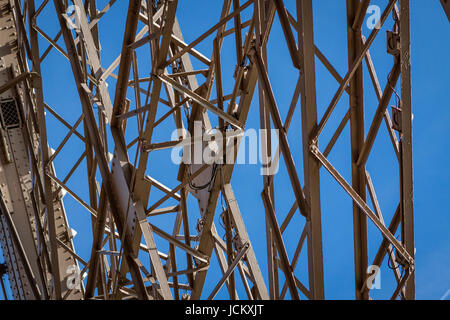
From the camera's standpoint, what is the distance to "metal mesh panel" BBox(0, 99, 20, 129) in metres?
14.7

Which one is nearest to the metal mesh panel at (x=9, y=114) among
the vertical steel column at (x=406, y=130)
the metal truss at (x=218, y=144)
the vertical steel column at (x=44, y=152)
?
the metal truss at (x=218, y=144)

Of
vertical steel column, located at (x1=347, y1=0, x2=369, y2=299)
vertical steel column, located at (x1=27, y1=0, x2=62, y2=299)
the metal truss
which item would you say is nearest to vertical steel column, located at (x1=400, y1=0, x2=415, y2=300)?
the metal truss

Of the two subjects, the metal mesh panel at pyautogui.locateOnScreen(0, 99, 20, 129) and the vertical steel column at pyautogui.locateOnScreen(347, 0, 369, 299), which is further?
the metal mesh panel at pyautogui.locateOnScreen(0, 99, 20, 129)

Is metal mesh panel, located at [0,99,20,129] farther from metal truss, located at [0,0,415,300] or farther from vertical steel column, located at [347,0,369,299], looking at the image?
vertical steel column, located at [347,0,369,299]

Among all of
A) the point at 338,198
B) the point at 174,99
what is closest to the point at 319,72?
the point at 338,198

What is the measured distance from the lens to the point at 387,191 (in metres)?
32.6

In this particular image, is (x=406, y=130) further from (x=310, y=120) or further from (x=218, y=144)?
(x=218, y=144)

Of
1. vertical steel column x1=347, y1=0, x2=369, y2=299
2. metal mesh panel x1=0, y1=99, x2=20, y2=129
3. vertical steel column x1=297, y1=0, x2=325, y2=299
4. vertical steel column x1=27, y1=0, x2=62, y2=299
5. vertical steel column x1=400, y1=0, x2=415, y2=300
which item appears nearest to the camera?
vertical steel column x1=400, y1=0, x2=415, y2=300

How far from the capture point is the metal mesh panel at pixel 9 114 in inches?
579

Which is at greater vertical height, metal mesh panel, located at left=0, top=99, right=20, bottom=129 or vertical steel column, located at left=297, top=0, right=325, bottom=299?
metal mesh panel, located at left=0, top=99, right=20, bottom=129

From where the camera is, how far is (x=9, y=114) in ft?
48.8

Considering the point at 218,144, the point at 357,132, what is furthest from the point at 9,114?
the point at 357,132

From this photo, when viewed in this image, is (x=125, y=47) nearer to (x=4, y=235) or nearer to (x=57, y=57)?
(x=4, y=235)

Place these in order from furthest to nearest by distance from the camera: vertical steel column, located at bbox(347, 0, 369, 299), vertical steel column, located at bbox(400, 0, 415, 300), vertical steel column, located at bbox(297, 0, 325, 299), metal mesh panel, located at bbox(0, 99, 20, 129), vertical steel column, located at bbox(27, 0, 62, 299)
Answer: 1. metal mesh panel, located at bbox(0, 99, 20, 129)
2. vertical steel column, located at bbox(27, 0, 62, 299)
3. vertical steel column, located at bbox(347, 0, 369, 299)
4. vertical steel column, located at bbox(297, 0, 325, 299)
5. vertical steel column, located at bbox(400, 0, 415, 300)
